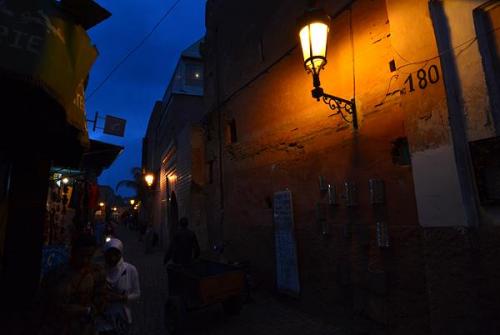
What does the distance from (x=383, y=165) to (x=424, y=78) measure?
4.27ft

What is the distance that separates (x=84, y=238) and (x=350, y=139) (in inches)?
160

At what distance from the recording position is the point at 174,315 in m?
5.01

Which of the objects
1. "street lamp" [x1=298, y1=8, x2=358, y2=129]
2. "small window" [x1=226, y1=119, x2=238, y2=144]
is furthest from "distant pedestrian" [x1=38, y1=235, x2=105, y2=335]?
"small window" [x1=226, y1=119, x2=238, y2=144]

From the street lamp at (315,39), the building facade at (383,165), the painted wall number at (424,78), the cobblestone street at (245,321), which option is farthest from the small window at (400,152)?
the cobblestone street at (245,321)

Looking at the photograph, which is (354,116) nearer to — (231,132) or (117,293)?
(117,293)

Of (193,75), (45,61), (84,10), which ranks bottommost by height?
(45,61)

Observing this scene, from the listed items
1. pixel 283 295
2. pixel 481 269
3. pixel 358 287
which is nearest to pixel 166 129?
pixel 283 295

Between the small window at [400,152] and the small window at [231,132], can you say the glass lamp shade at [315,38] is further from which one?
the small window at [231,132]

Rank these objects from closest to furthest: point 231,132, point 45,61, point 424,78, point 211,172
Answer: point 45,61
point 424,78
point 231,132
point 211,172

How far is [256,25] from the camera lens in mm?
7785

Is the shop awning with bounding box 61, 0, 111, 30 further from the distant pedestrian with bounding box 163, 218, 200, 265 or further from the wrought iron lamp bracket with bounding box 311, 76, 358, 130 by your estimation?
the distant pedestrian with bounding box 163, 218, 200, 265

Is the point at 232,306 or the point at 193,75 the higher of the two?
the point at 193,75

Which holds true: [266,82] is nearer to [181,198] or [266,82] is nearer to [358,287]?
[358,287]

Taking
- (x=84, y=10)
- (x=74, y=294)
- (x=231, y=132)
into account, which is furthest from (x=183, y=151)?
A: (x=74, y=294)
